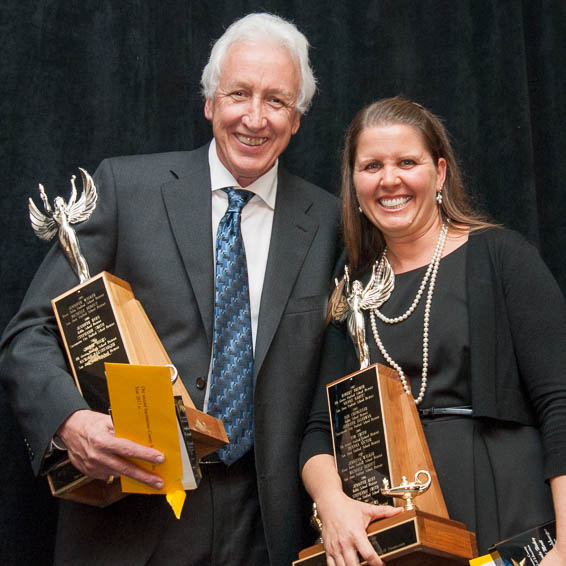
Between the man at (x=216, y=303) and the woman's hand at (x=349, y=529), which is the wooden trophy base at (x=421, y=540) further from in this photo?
the man at (x=216, y=303)

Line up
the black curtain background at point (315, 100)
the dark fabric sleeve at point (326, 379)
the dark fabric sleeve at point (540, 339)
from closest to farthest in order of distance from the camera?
the dark fabric sleeve at point (540, 339) < the dark fabric sleeve at point (326, 379) < the black curtain background at point (315, 100)

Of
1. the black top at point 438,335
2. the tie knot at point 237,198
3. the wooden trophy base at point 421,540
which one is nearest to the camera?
the wooden trophy base at point 421,540

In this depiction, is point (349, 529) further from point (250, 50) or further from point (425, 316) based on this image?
Result: point (250, 50)

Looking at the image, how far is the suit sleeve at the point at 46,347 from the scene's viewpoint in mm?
1610

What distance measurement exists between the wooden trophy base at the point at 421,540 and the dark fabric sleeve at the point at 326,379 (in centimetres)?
34

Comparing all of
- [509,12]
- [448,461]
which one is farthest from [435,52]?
[448,461]

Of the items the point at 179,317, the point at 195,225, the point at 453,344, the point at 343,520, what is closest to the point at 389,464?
the point at 343,520

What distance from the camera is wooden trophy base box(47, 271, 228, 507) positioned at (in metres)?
1.60

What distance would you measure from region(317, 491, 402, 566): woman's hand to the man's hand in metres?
0.33

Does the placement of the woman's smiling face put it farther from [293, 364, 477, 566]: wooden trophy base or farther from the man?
[293, 364, 477, 566]: wooden trophy base

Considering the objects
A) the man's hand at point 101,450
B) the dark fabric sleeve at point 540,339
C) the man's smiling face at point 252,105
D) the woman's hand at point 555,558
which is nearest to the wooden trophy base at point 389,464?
the woman's hand at point 555,558

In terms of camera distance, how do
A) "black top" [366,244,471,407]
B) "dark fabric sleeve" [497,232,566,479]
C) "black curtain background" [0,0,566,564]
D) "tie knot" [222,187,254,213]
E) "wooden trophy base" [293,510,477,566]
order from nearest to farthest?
"wooden trophy base" [293,510,477,566], "dark fabric sleeve" [497,232,566,479], "black top" [366,244,471,407], "tie knot" [222,187,254,213], "black curtain background" [0,0,566,564]

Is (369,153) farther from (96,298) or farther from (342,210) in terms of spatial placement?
(96,298)

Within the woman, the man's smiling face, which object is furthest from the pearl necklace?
the man's smiling face
